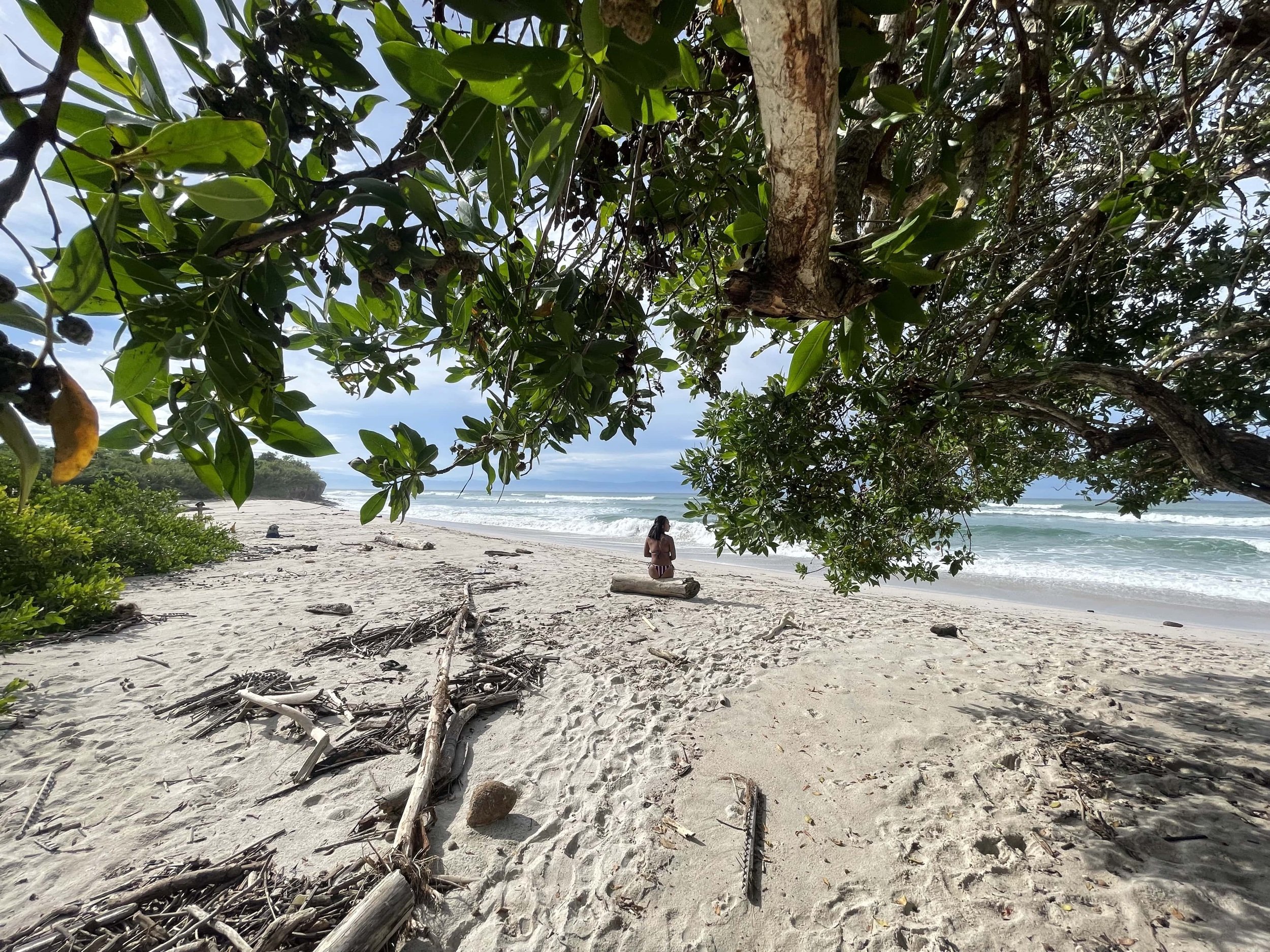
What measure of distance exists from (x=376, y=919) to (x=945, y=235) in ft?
9.78

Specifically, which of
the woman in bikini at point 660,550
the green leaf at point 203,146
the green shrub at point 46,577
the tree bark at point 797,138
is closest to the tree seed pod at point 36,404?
the green leaf at point 203,146

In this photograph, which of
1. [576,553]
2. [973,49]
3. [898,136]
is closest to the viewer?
[973,49]

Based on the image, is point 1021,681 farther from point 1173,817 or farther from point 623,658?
point 623,658

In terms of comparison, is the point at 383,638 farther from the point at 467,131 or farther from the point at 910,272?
the point at 910,272

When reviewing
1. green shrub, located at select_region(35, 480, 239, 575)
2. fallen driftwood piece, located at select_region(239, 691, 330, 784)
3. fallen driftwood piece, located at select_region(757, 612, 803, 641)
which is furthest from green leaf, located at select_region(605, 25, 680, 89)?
green shrub, located at select_region(35, 480, 239, 575)

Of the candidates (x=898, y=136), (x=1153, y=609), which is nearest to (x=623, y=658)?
(x=898, y=136)

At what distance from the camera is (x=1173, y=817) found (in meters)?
2.88

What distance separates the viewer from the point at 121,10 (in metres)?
0.65

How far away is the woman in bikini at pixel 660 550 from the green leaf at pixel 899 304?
7.76 m

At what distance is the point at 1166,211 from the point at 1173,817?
327 centimetres

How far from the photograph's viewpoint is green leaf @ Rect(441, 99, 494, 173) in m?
0.78

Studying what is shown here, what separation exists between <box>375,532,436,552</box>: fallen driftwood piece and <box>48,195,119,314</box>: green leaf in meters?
12.9

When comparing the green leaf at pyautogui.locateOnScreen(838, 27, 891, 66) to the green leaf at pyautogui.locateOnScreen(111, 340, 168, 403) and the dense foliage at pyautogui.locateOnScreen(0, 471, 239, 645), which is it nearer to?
the green leaf at pyautogui.locateOnScreen(111, 340, 168, 403)

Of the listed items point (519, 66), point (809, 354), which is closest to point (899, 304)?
point (809, 354)
